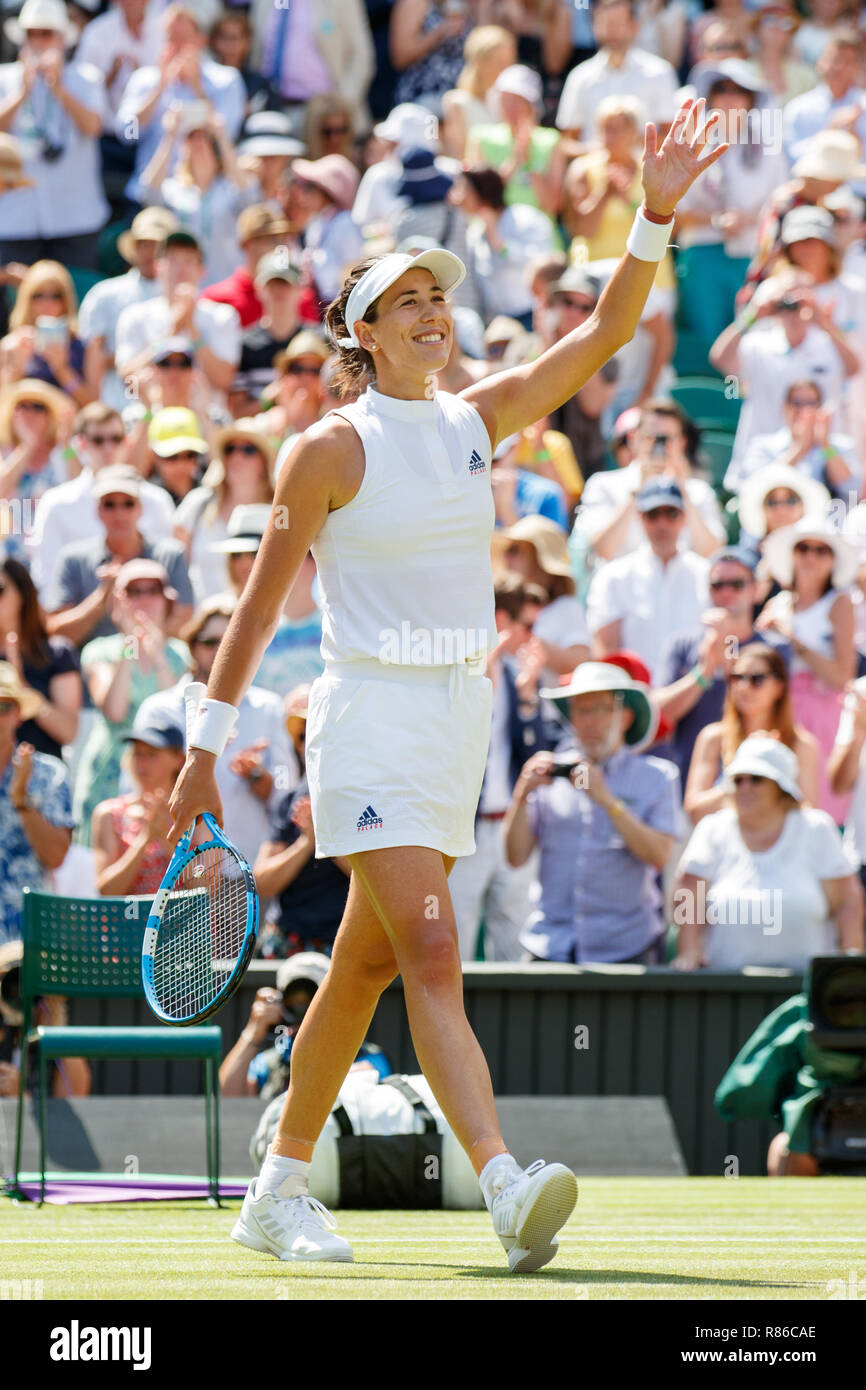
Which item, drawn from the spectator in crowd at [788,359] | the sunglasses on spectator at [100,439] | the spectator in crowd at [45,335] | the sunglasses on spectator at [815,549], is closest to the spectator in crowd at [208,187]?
the spectator in crowd at [45,335]

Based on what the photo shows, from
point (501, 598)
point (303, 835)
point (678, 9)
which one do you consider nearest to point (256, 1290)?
point (303, 835)

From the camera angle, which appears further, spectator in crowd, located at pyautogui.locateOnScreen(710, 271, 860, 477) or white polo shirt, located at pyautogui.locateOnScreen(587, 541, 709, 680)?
spectator in crowd, located at pyautogui.locateOnScreen(710, 271, 860, 477)

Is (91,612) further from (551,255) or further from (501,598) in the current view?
(551,255)

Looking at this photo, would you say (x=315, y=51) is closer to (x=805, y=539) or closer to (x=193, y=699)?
(x=805, y=539)

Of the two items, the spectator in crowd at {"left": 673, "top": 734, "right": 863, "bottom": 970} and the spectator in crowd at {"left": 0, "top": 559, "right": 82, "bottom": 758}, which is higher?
the spectator in crowd at {"left": 0, "top": 559, "right": 82, "bottom": 758}

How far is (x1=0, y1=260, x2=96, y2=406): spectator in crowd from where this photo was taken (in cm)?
1223

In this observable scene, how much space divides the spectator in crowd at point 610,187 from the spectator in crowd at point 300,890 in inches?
204

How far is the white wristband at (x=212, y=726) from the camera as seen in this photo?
14.6 ft

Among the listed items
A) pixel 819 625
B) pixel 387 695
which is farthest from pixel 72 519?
pixel 387 695

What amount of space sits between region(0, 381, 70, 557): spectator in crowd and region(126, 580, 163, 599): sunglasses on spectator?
1.74 meters

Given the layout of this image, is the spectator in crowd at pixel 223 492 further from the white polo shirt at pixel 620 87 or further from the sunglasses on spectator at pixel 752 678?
the white polo shirt at pixel 620 87

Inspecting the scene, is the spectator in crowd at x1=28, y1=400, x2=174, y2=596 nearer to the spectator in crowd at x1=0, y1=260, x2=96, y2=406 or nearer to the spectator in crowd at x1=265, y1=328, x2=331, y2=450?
the spectator in crowd at x1=265, y1=328, x2=331, y2=450

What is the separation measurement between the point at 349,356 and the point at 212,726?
2.75ft

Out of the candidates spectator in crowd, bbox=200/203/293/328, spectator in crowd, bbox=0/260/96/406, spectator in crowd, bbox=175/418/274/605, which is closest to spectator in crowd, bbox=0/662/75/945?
spectator in crowd, bbox=175/418/274/605
